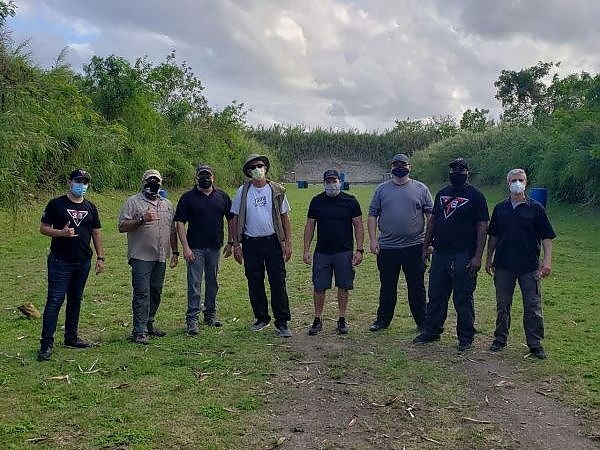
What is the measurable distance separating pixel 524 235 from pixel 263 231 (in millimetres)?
2539

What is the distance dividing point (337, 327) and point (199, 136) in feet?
95.8

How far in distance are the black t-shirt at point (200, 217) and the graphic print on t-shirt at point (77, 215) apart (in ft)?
3.37

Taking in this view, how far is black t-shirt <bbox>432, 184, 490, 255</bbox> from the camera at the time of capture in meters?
6.05

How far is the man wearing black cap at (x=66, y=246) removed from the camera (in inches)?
225

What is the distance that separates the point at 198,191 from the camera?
6.74 meters

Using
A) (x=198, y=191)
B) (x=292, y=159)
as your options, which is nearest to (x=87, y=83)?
(x=198, y=191)

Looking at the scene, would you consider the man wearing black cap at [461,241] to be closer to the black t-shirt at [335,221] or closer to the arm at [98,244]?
the black t-shirt at [335,221]

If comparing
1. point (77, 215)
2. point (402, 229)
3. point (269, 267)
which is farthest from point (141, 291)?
point (402, 229)

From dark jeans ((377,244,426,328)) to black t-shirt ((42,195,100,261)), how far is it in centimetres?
292

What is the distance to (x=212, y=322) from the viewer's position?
700 centimetres

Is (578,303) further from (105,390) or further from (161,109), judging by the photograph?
(161,109)

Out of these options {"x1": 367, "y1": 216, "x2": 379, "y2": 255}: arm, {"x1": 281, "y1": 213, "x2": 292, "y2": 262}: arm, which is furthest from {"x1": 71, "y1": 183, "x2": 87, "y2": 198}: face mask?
{"x1": 367, "y1": 216, "x2": 379, "y2": 255}: arm

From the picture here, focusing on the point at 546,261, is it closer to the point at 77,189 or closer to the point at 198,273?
the point at 198,273

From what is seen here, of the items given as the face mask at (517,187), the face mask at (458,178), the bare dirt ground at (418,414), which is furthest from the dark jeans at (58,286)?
the face mask at (517,187)
